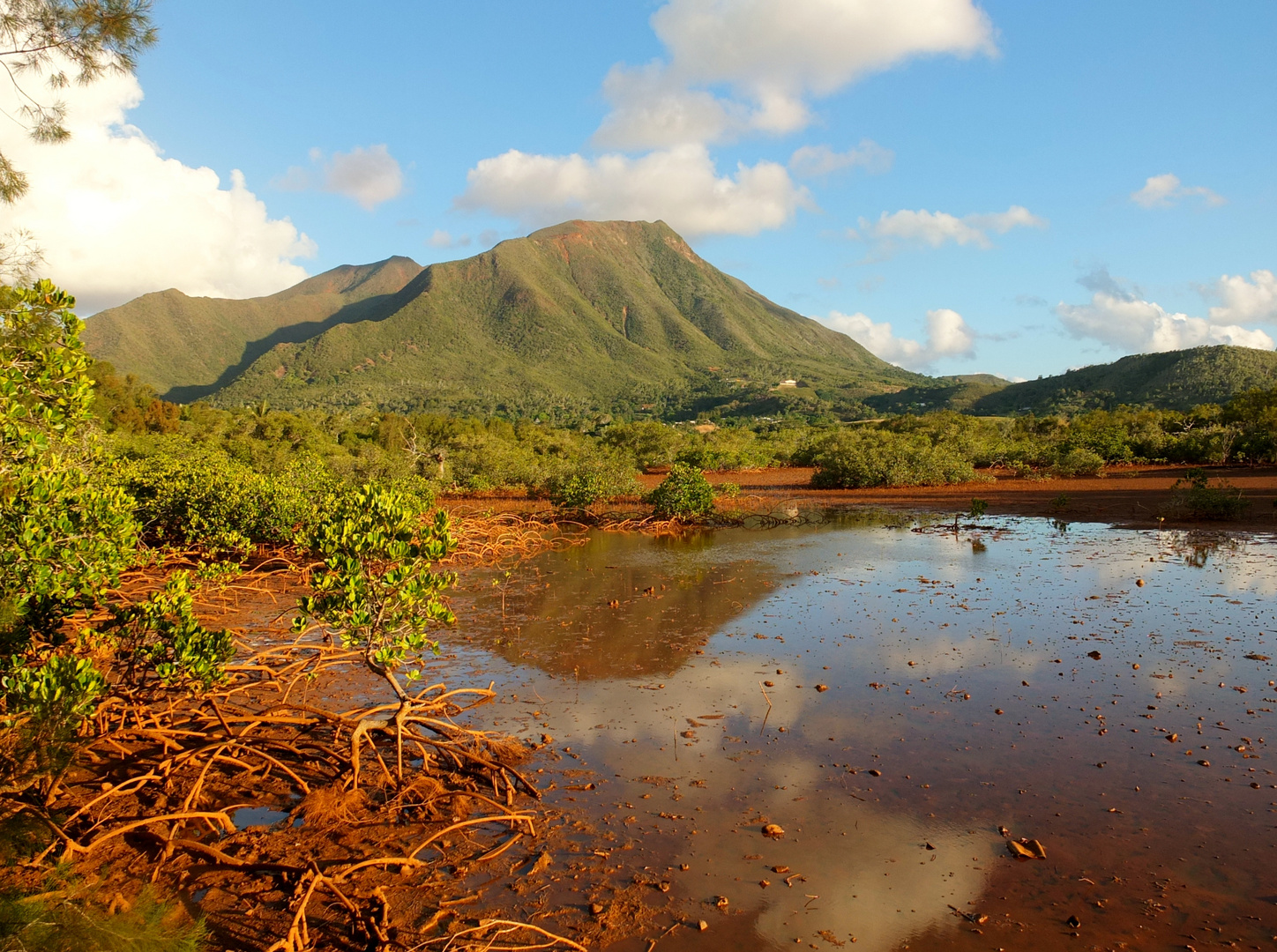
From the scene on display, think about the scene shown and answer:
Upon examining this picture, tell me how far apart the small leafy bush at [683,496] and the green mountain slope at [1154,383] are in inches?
2107

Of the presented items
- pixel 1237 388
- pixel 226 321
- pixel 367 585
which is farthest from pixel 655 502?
pixel 226 321

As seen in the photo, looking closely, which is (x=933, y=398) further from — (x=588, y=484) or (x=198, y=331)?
(x=198, y=331)

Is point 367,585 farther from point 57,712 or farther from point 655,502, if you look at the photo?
point 655,502

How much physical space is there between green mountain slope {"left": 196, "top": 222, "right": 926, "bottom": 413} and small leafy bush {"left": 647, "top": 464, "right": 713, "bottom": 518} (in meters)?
73.0

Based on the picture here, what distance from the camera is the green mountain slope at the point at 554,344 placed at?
4031 inches

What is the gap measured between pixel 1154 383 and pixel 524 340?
83221mm

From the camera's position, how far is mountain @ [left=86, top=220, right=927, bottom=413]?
104 meters

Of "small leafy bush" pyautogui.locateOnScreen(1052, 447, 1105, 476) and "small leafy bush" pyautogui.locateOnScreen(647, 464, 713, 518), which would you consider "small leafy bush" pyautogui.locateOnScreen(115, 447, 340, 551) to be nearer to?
"small leafy bush" pyautogui.locateOnScreen(647, 464, 713, 518)

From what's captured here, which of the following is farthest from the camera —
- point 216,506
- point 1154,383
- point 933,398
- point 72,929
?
point 933,398

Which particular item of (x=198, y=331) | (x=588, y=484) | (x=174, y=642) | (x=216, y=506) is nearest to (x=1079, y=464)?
(x=588, y=484)

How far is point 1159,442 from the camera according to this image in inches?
1233

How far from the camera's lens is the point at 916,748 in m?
5.84

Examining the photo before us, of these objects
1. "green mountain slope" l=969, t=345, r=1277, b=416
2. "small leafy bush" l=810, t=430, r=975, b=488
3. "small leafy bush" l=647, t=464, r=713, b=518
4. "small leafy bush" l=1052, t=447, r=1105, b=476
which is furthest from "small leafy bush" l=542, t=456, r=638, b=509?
"green mountain slope" l=969, t=345, r=1277, b=416

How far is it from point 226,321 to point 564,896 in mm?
174527
